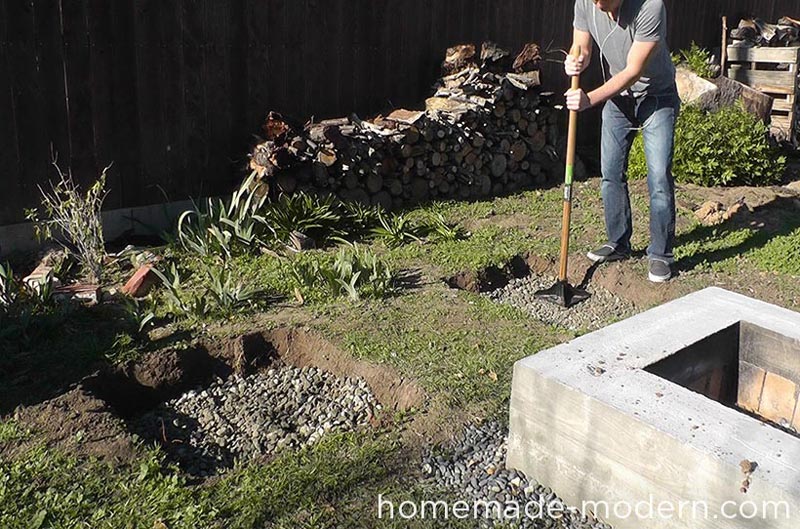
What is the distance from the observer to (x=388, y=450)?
3.16 m

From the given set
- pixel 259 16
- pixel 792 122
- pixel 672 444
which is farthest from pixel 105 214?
pixel 792 122

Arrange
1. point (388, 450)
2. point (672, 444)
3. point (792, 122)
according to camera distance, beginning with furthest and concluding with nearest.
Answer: point (792, 122)
point (388, 450)
point (672, 444)

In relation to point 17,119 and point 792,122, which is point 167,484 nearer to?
point 17,119

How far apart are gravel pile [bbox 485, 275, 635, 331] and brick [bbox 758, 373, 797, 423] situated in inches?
56.5

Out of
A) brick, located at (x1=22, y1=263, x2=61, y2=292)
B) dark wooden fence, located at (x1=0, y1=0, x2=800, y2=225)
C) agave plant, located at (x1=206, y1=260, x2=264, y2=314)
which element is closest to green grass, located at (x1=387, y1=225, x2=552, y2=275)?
agave plant, located at (x1=206, y1=260, x2=264, y2=314)

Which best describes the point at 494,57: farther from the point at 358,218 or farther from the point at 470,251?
the point at 470,251

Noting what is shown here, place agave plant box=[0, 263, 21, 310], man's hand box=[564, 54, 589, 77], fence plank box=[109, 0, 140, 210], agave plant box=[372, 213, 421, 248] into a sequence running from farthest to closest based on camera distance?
agave plant box=[372, 213, 421, 248]
fence plank box=[109, 0, 140, 210]
man's hand box=[564, 54, 589, 77]
agave plant box=[0, 263, 21, 310]

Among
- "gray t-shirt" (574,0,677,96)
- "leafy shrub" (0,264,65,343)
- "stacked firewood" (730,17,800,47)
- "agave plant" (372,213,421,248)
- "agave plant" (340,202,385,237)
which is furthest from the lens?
"stacked firewood" (730,17,800,47)

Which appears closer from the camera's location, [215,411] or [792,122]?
[215,411]

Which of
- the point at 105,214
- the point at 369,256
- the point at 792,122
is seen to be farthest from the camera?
the point at 792,122

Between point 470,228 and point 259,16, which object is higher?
point 259,16

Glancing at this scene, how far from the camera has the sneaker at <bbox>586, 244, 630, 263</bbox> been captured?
5.54 metres

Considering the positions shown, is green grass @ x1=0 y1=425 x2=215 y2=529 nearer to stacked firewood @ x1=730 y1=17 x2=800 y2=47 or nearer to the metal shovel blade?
the metal shovel blade

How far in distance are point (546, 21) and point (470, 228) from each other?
10.8 feet
